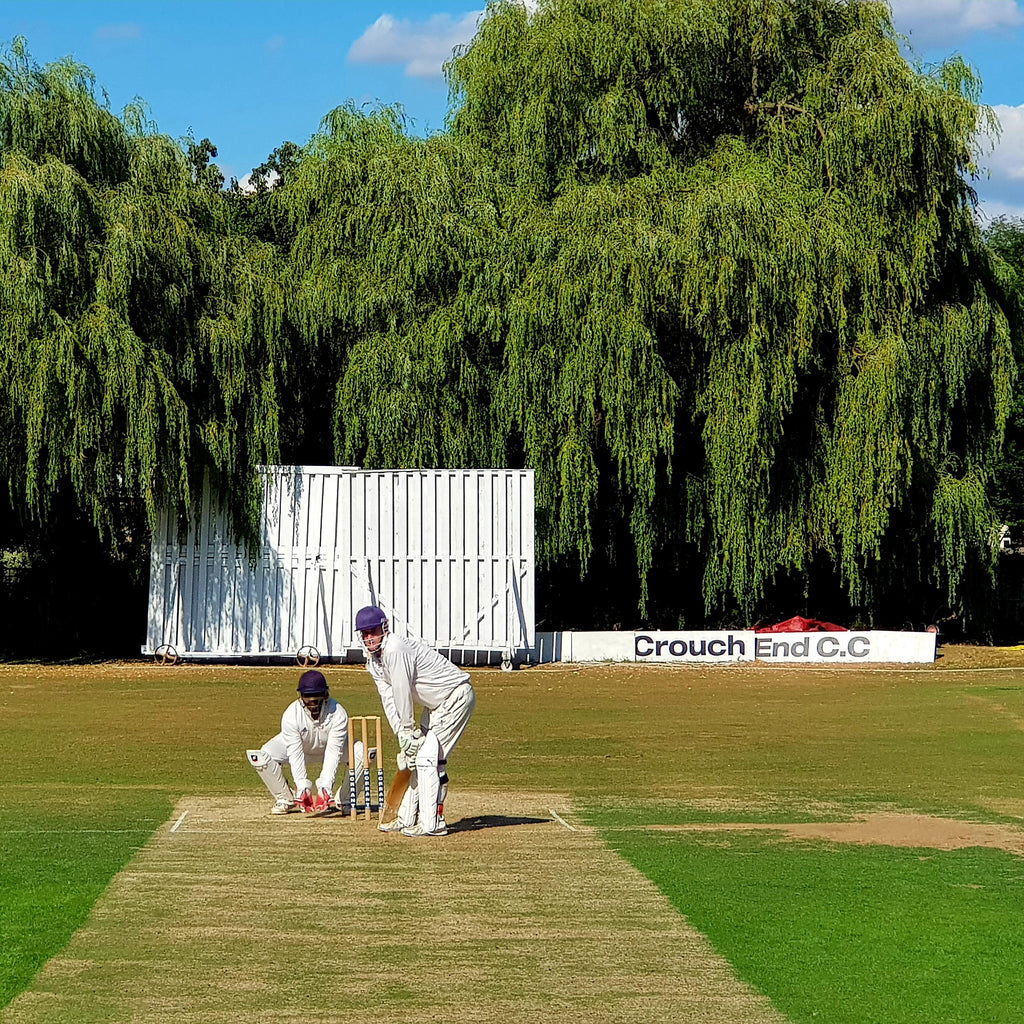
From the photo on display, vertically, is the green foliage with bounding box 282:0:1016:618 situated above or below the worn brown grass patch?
above

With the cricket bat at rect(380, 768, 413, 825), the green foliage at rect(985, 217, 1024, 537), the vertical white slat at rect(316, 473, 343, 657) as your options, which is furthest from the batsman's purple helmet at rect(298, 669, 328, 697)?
the green foliage at rect(985, 217, 1024, 537)

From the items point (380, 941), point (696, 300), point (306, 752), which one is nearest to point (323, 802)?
point (306, 752)

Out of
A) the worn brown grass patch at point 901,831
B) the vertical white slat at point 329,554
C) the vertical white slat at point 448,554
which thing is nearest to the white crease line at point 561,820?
the worn brown grass patch at point 901,831

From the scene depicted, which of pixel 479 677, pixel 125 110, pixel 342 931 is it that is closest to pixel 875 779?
pixel 342 931

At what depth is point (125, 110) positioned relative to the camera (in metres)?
32.5

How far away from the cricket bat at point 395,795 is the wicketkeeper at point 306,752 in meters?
0.77

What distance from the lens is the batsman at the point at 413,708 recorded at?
450 inches

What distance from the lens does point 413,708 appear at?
1162 centimetres

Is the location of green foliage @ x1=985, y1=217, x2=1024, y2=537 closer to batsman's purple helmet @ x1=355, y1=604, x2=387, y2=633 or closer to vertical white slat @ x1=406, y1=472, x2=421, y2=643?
vertical white slat @ x1=406, y1=472, x2=421, y2=643

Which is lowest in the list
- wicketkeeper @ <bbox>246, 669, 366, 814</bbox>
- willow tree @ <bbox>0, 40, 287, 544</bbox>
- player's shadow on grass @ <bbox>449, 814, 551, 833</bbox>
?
player's shadow on grass @ <bbox>449, 814, 551, 833</bbox>

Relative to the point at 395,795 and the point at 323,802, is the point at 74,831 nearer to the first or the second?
the point at 323,802

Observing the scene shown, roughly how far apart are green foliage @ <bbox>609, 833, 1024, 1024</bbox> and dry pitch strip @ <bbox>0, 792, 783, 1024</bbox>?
269 millimetres

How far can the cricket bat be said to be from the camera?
1188 centimetres

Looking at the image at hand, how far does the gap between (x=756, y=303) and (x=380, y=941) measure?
82.2 feet
